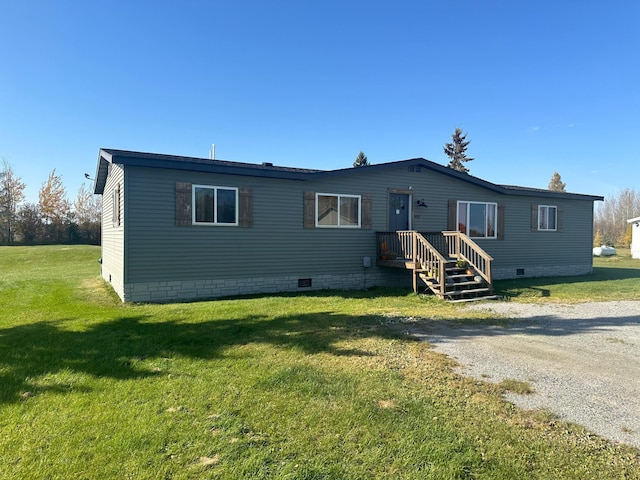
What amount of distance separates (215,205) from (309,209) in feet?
8.72

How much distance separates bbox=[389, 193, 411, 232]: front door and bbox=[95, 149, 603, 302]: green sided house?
0.12 feet

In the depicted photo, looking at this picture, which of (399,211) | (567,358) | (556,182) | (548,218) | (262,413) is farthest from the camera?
(556,182)

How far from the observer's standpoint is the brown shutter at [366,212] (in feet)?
37.3

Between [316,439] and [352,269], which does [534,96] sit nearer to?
[352,269]

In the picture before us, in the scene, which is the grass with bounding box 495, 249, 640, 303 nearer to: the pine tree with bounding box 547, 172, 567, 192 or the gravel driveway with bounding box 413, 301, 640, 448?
the gravel driveway with bounding box 413, 301, 640, 448

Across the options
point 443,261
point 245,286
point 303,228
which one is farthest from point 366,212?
point 245,286

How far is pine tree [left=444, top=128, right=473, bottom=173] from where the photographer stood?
4645cm

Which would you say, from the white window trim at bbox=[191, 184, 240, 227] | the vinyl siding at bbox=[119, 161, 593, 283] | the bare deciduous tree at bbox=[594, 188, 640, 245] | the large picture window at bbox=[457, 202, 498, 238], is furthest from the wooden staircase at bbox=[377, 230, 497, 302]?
the bare deciduous tree at bbox=[594, 188, 640, 245]

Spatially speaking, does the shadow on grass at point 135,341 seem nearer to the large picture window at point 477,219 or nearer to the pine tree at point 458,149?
the large picture window at point 477,219

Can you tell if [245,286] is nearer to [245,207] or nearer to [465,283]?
[245,207]

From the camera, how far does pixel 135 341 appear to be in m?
5.15

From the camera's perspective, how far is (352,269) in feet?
37.0

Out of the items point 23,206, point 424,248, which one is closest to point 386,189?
point 424,248

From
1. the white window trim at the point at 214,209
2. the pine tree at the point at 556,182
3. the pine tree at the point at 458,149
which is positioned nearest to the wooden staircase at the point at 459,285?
the white window trim at the point at 214,209
